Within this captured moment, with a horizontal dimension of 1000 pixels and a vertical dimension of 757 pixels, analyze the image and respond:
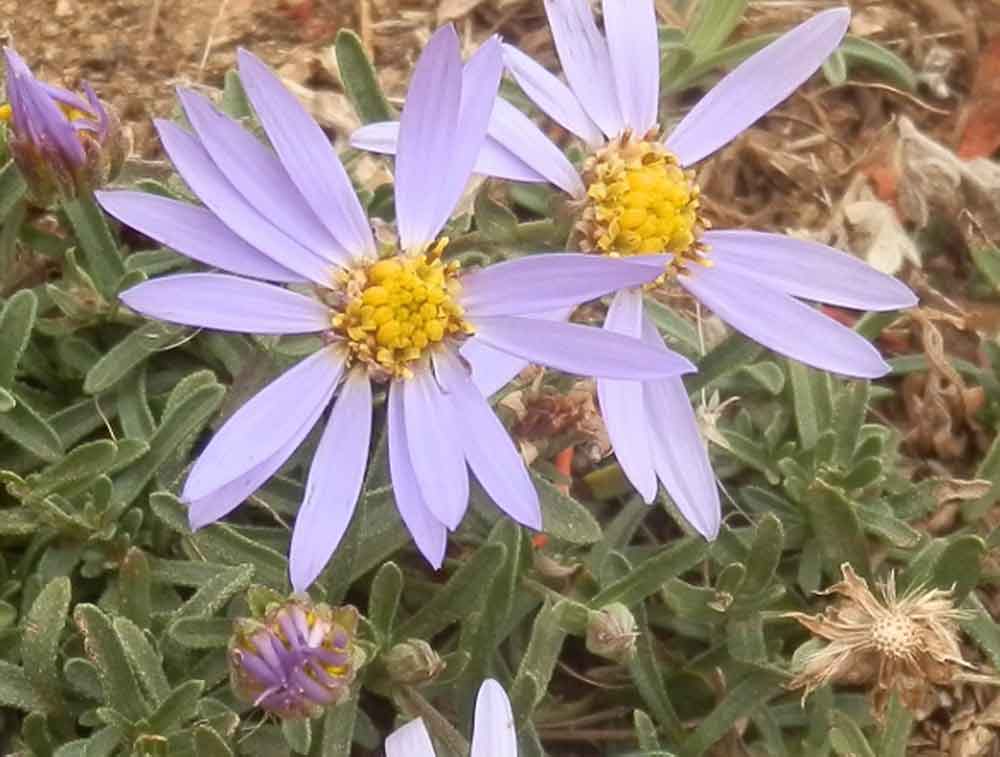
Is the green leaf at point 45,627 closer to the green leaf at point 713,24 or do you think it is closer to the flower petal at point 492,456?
the flower petal at point 492,456

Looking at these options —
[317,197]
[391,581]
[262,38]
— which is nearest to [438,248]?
[317,197]

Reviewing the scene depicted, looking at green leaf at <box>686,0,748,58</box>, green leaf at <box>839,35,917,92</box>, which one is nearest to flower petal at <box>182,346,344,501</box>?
green leaf at <box>686,0,748,58</box>

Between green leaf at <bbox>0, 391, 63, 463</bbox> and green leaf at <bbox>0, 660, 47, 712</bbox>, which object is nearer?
green leaf at <bbox>0, 660, 47, 712</bbox>

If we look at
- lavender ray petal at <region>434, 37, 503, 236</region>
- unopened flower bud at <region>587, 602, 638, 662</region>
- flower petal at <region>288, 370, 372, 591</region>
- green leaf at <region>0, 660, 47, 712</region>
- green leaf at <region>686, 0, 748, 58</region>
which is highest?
lavender ray petal at <region>434, 37, 503, 236</region>

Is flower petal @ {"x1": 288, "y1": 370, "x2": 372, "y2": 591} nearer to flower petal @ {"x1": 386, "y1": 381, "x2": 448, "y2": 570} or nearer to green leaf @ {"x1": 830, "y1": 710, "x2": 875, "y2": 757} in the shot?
flower petal @ {"x1": 386, "y1": 381, "x2": 448, "y2": 570}

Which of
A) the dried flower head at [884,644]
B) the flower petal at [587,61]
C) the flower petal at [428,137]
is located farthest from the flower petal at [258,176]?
the dried flower head at [884,644]

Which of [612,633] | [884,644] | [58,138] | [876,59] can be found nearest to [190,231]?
[58,138]

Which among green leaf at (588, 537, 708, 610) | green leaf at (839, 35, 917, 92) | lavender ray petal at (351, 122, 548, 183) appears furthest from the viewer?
green leaf at (839, 35, 917, 92)
